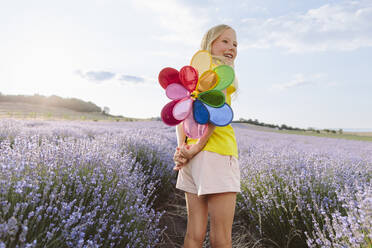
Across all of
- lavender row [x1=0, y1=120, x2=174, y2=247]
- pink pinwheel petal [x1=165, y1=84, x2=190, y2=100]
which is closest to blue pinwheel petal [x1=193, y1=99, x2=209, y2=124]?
pink pinwheel petal [x1=165, y1=84, x2=190, y2=100]

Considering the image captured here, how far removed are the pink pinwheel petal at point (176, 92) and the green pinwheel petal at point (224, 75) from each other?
189 mm

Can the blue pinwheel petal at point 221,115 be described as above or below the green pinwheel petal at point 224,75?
below

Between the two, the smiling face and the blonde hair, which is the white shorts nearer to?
the blonde hair

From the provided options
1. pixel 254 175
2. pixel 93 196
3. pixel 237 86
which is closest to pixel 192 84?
pixel 237 86

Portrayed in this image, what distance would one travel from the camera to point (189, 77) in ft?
4.94

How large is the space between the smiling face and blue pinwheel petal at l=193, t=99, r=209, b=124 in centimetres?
40

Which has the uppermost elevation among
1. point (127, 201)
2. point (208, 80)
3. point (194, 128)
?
point (208, 80)

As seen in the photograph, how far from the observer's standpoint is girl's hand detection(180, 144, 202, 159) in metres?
1.52

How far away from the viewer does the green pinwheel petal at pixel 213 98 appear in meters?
1.42

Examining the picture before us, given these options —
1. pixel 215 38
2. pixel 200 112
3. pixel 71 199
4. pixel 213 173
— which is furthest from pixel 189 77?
pixel 71 199

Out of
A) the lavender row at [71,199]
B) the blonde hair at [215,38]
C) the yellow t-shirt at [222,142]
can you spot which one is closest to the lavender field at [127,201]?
the lavender row at [71,199]

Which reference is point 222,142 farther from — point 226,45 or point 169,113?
point 226,45

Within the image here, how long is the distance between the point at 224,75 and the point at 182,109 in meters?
0.30

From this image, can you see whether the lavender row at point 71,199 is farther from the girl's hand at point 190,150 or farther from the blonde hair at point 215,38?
the blonde hair at point 215,38
